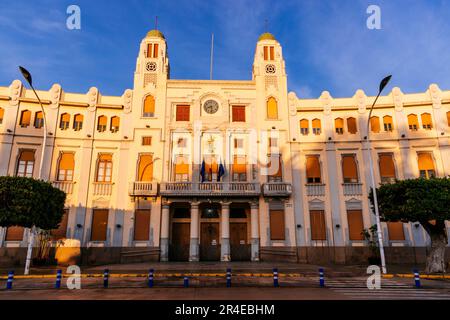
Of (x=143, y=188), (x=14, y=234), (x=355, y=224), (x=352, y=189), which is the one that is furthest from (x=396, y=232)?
(x=14, y=234)

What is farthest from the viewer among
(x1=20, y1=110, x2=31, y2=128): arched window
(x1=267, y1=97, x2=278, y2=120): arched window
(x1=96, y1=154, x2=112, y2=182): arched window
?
(x1=267, y1=97, x2=278, y2=120): arched window

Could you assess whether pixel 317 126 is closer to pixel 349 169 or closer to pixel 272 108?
pixel 272 108

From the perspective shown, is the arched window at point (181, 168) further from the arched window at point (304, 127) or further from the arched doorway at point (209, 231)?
the arched window at point (304, 127)

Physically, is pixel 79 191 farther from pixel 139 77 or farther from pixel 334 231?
pixel 334 231

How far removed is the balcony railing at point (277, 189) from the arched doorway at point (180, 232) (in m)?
8.20

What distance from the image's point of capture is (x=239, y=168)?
31516 millimetres

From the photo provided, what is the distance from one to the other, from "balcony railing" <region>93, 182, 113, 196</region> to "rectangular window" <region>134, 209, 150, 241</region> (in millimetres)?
3507

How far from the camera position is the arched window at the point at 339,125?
3212cm

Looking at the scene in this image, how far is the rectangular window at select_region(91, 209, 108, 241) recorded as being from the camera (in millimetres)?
28906

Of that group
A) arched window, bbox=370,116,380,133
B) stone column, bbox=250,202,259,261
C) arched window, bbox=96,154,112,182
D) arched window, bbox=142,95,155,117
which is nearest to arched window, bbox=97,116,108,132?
arched window, bbox=96,154,112,182

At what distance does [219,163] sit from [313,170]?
9.80 m

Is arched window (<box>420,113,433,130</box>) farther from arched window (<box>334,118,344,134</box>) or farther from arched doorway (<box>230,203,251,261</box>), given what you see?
arched doorway (<box>230,203,251,261</box>)

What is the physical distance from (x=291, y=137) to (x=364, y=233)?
1174cm

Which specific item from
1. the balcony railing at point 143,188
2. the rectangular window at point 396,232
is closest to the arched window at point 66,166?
the balcony railing at point 143,188
